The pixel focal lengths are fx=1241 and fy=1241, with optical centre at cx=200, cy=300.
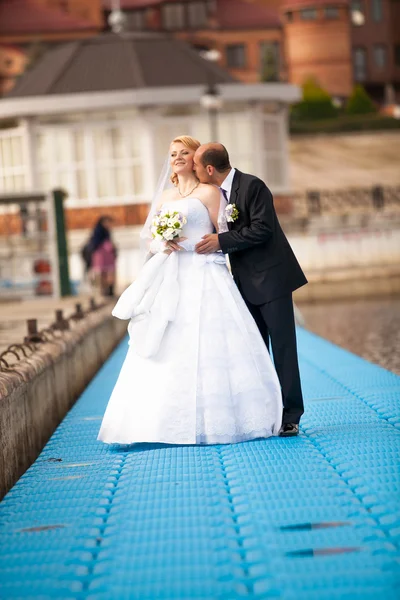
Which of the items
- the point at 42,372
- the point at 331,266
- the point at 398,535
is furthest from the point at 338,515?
the point at 331,266

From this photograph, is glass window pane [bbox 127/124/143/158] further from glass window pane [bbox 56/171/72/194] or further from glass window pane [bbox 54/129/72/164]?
glass window pane [bbox 56/171/72/194]

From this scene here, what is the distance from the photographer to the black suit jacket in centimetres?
720

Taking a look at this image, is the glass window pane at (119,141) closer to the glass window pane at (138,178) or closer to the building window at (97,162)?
the building window at (97,162)

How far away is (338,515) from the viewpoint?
209 inches

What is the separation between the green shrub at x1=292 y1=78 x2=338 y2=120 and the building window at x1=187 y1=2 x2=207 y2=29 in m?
11.1

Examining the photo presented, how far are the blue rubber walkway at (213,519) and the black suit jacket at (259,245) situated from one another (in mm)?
909

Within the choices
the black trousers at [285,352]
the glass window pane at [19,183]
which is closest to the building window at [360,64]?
the glass window pane at [19,183]

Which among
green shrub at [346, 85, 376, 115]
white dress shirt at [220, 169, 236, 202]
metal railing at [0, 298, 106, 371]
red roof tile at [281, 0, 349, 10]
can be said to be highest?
red roof tile at [281, 0, 349, 10]

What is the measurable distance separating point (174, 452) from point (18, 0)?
73.3 m

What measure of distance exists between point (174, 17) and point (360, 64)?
40.6 feet

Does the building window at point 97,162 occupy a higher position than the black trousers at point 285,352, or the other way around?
the building window at point 97,162

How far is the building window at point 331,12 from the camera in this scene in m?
75.6

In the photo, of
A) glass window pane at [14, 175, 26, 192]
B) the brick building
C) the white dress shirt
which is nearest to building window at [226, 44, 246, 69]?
the brick building

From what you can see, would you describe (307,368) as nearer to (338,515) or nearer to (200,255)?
(200,255)
